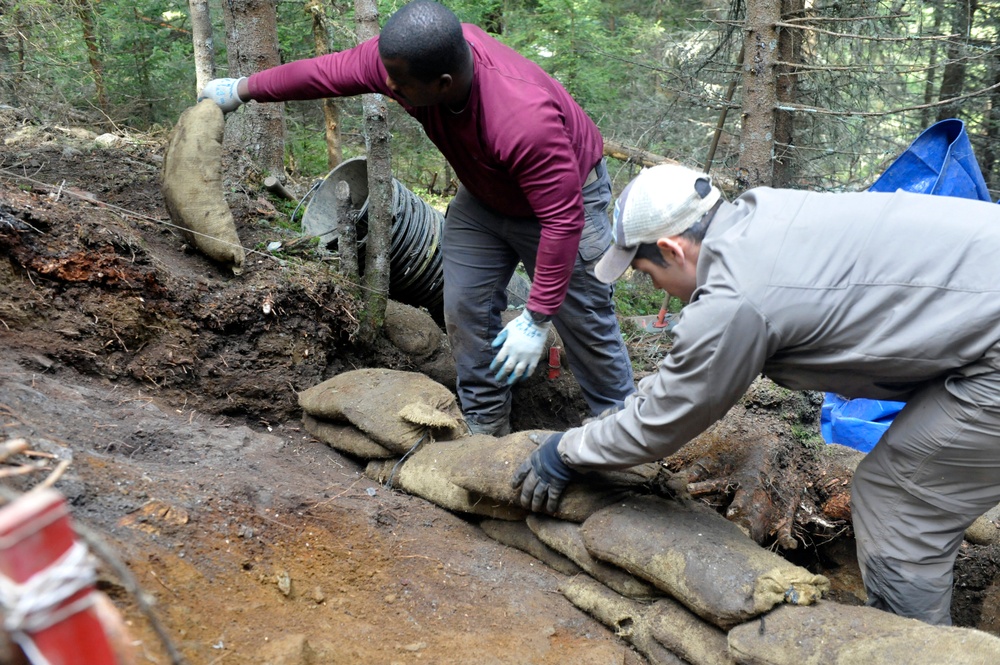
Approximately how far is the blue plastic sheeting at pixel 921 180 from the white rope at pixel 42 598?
344cm

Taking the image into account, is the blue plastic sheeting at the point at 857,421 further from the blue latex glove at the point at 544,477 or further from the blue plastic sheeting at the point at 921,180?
the blue latex glove at the point at 544,477

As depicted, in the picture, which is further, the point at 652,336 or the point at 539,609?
the point at 652,336

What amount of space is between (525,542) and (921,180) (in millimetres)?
2602

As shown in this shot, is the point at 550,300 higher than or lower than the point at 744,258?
lower

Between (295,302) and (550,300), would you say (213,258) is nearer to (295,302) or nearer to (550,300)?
(295,302)

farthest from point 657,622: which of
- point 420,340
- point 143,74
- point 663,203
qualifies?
point 143,74

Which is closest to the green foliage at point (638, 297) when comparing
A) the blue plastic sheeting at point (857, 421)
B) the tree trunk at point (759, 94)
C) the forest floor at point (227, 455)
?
the tree trunk at point (759, 94)

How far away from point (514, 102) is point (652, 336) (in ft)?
10.0

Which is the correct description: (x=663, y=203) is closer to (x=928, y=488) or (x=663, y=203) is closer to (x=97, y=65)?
(x=928, y=488)

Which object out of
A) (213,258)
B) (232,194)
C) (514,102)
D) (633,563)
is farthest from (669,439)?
(232,194)

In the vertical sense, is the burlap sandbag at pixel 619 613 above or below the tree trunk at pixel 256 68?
below

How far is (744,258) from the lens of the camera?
1991mm

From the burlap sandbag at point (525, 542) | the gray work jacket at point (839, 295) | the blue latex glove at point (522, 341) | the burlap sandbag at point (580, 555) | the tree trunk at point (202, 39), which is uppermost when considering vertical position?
the tree trunk at point (202, 39)

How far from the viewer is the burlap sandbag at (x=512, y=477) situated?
2766 millimetres
